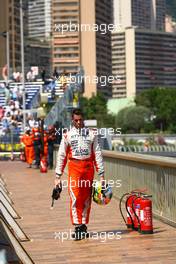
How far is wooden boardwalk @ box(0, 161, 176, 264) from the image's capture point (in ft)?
28.8

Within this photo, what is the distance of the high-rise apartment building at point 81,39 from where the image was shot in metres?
92.1

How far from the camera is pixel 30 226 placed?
12086 mm

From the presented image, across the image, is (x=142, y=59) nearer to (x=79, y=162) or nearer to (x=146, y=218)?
(x=146, y=218)

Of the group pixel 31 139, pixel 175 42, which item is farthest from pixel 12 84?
pixel 175 42

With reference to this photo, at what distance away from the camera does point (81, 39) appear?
12131 centimetres

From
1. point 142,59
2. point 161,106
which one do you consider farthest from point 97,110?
point 142,59

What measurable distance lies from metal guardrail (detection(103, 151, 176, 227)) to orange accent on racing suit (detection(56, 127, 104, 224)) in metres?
1.75

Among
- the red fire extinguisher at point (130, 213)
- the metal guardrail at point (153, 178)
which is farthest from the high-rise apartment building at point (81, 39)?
the red fire extinguisher at point (130, 213)

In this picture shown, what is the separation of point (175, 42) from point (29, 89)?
141 meters

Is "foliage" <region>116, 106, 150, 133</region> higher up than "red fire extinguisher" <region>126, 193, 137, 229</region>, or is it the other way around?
"foliage" <region>116, 106, 150, 133</region>

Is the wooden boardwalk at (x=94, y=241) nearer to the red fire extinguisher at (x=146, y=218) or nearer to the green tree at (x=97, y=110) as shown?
the red fire extinguisher at (x=146, y=218)

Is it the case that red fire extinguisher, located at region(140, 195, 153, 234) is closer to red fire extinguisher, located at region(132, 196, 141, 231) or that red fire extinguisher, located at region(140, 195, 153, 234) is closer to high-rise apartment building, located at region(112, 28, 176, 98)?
red fire extinguisher, located at region(132, 196, 141, 231)

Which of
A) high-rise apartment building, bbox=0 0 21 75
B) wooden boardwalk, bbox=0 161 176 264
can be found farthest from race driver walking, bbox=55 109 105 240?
high-rise apartment building, bbox=0 0 21 75

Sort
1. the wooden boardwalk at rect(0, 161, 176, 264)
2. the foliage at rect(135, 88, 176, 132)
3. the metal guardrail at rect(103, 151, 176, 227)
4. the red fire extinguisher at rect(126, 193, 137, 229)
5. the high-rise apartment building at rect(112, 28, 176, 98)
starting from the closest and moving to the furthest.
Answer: the wooden boardwalk at rect(0, 161, 176, 264), the red fire extinguisher at rect(126, 193, 137, 229), the metal guardrail at rect(103, 151, 176, 227), the foliage at rect(135, 88, 176, 132), the high-rise apartment building at rect(112, 28, 176, 98)
